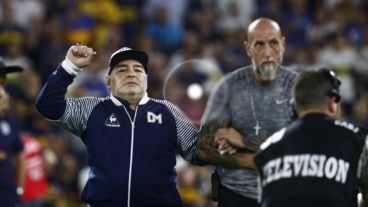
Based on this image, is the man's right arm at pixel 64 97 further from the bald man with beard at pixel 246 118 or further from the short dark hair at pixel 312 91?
the short dark hair at pixel 312 91

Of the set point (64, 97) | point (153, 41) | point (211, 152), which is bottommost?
point (211, 152)

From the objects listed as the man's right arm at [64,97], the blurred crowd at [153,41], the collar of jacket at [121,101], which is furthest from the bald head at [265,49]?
Answer: the blurred crowd at [153,41]

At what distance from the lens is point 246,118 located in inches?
275

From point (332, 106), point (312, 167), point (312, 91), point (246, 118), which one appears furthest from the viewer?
point (246, 118)

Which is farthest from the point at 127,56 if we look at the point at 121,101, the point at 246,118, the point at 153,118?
the point at 246,118

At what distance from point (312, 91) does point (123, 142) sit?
1802 mm

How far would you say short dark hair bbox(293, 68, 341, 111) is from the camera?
559 centimetres

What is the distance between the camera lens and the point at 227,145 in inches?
273

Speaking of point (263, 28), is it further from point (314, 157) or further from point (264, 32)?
point (314, 157)

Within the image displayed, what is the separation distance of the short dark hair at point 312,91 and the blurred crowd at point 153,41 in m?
6.41

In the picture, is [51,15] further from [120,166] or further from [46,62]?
[120,166]

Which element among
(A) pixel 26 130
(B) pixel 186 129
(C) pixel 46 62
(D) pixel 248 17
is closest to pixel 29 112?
(A) pixel 26 130

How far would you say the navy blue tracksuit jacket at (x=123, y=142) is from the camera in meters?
6.89

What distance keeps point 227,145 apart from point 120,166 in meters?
0.74
